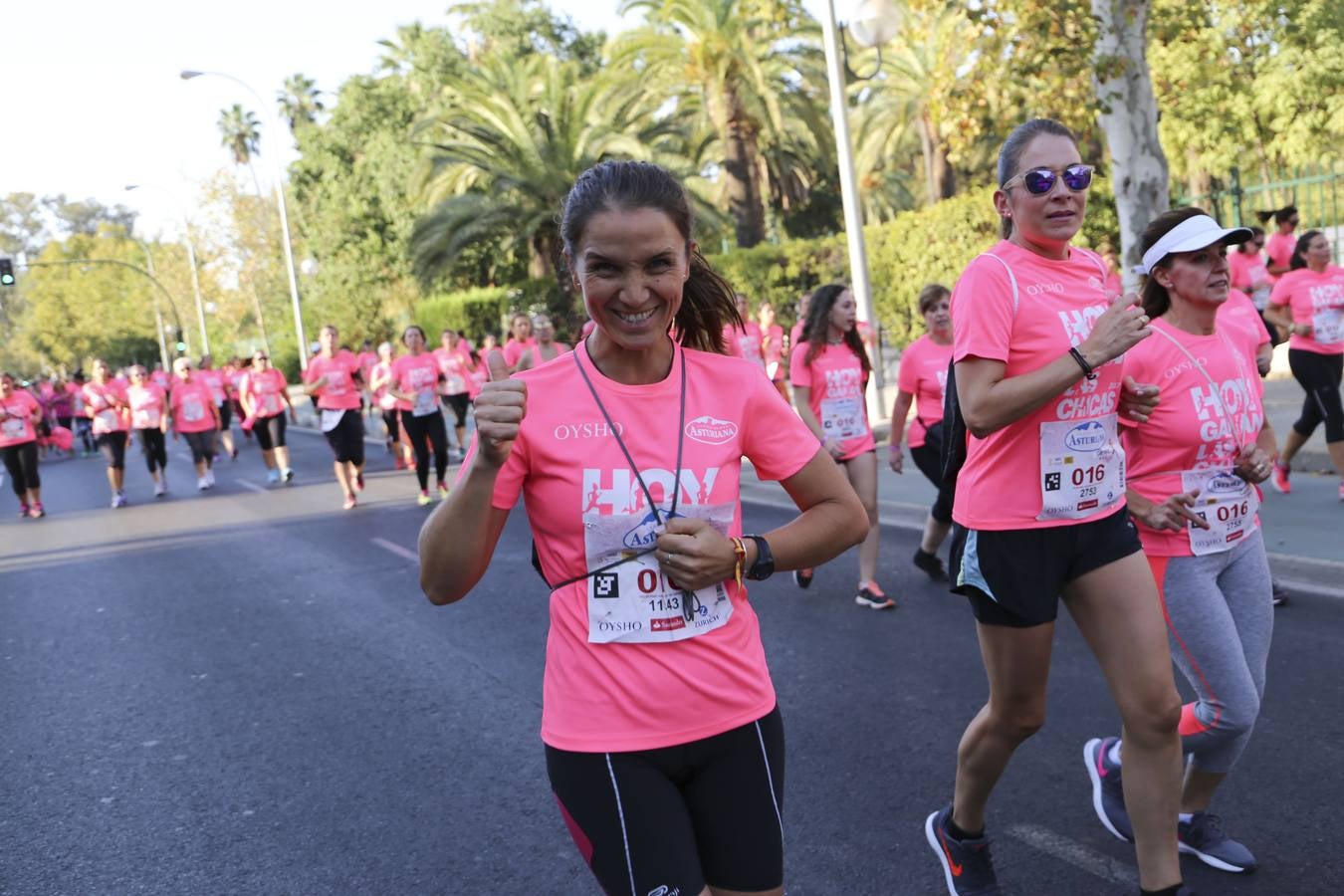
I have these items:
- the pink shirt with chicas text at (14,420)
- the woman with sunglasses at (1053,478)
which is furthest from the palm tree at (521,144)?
the woman with sunglasses at (1053,478)

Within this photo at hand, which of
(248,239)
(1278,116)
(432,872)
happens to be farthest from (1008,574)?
(248,239)

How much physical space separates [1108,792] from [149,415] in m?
16.2

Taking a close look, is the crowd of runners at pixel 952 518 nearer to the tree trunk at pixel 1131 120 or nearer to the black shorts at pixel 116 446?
the tree trunk at pixel 1131 120

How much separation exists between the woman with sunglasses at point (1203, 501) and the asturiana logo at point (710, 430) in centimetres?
158

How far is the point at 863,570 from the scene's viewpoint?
24.6 ft

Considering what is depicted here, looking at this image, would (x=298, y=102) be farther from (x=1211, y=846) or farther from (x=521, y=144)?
(x=1211, y=846)

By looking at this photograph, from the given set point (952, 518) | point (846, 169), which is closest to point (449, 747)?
point (952, 518)

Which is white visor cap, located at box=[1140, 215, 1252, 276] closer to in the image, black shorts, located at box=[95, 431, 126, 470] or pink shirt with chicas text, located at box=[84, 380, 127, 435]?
pink shirt with chicas text, located at box=[84, 380, 127, 435]

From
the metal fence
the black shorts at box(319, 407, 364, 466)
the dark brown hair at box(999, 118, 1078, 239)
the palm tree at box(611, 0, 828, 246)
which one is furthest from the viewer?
the palm tree at box(611, 0, 828, 246)

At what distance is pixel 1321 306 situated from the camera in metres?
8.62

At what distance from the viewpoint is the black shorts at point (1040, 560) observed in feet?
10.5

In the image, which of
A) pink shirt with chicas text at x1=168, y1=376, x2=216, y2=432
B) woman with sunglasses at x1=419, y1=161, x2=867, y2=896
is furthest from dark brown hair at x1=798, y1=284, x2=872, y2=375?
pink shirt with chicas text at x1=168, y1=376, x2=216, y2=432

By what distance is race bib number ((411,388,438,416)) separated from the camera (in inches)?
526

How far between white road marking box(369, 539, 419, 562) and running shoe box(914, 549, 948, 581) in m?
4.24
